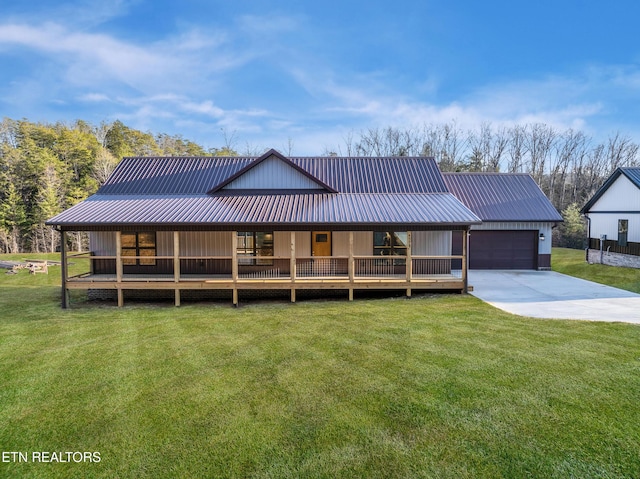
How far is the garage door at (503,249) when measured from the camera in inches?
707

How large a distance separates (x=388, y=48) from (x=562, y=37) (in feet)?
47.1

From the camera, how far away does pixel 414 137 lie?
42781 millimetres

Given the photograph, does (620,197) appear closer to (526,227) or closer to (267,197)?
Answer: (526,227)

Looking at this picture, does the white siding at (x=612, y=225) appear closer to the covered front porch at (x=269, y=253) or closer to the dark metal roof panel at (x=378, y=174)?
the dark metal roof panel at (x=378, y=174)

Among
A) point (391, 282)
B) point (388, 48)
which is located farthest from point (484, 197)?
point (388, 48)

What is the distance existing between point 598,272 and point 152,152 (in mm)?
→ 47607

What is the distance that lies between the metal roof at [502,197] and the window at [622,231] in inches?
169

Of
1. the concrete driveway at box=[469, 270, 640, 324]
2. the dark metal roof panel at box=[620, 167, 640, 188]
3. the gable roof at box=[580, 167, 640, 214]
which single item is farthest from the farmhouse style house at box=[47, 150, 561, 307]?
the gable roof at box=[580, 167, 640, 214]

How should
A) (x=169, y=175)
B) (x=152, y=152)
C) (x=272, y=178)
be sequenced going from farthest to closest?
1. (x=152, y=152)
2. (x=169, y=175)
3. (x=272, y=178)

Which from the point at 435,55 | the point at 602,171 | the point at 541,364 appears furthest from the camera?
the point at 602,171

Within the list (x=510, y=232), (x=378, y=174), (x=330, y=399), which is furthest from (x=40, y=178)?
(x=510, y=232)

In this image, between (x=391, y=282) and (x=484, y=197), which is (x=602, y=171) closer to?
(x=484, y=197)

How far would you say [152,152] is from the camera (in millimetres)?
44969

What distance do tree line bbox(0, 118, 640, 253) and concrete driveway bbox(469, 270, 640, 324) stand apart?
17350 millimetres
